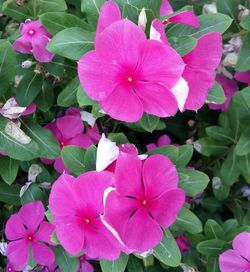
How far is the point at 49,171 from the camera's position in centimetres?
189

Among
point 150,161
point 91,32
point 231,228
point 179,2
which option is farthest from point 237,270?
point 179,2

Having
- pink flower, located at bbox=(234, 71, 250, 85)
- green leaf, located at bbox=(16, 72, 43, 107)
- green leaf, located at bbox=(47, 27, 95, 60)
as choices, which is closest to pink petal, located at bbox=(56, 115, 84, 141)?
green leaf, located at bbox=(16, 72, 43, 107)

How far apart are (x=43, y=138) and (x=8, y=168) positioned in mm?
162

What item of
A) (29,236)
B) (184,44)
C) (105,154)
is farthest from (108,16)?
(29,236)

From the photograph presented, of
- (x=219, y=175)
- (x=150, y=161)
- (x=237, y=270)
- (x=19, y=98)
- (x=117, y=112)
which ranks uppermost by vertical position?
(x=117, y=112)

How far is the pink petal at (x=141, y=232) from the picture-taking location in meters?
1.23

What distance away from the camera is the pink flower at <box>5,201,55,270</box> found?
5.20ft

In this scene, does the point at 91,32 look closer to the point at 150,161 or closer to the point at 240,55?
the point at 150,161

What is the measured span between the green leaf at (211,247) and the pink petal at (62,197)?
59cm

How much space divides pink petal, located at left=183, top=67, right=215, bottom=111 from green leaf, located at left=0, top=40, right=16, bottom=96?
54cm

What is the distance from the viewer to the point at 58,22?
57.1 inches

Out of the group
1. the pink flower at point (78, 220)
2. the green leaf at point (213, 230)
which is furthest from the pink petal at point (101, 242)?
the green leaf at point (213, 230)

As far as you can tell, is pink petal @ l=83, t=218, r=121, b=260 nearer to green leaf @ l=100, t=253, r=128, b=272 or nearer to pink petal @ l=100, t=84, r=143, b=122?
green leaf @ l=100, t=253, r=128, b=272

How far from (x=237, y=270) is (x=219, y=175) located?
588 mm
